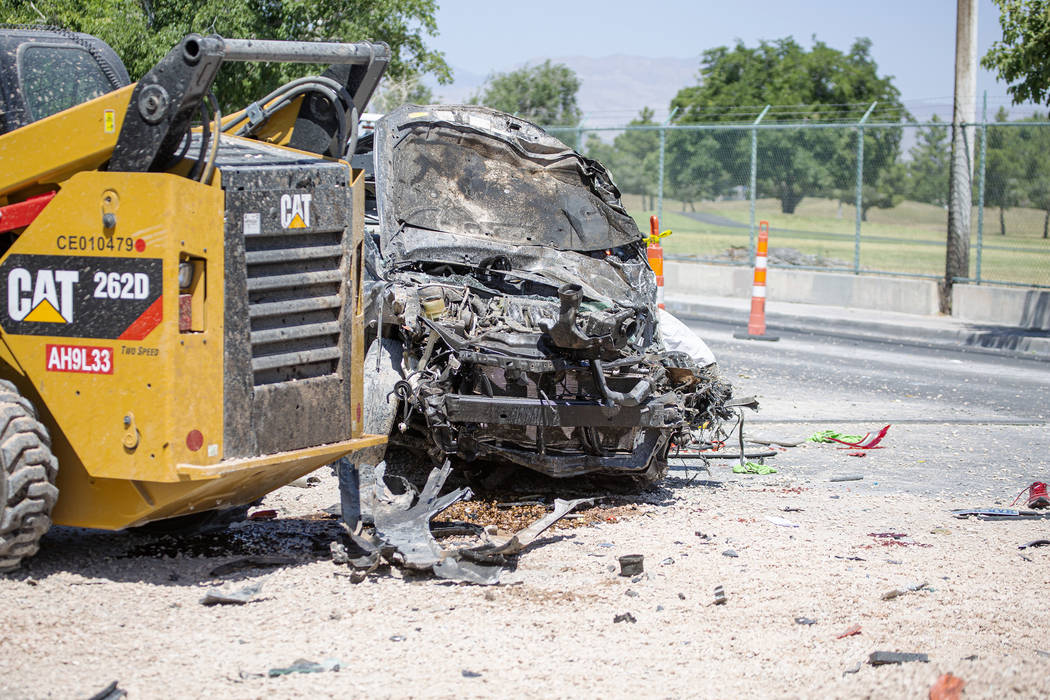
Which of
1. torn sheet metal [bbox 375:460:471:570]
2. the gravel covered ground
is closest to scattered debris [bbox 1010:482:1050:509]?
the gravel covered ground

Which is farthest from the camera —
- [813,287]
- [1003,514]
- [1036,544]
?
[813,287]

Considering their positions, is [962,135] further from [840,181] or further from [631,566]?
[631,566]

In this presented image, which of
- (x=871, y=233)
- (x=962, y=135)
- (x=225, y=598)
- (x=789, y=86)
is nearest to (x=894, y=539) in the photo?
(x=225, y=598)

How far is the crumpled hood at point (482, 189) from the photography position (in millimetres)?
7770

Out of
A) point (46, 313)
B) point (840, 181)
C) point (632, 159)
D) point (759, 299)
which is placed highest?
point (632, 159)

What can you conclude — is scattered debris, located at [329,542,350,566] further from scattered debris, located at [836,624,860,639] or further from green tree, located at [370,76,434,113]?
green tree, located at [370,76,434,113]

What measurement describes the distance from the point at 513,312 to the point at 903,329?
457 inches

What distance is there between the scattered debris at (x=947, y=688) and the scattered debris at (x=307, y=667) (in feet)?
7.43

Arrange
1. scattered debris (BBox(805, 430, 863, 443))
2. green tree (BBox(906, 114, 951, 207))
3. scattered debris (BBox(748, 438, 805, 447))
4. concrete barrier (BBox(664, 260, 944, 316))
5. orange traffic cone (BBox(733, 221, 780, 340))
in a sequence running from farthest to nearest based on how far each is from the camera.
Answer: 1. green tree (BBox(906, 114, 951, 207))
2. concrete barrier (BBox(664, 260, 944, 316))
3. orange traffic cone (BBox(733, 221, 780, 340))
4. scattered debris (BBox(805, 430, 863, 443))
5. scattered debris (BBox(748, 438, 805, 447))

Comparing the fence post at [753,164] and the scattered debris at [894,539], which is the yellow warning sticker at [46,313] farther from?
the fence post at [753,164]

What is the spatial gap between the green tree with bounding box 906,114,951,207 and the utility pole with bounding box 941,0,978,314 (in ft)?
19.9

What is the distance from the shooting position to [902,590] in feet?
19.1

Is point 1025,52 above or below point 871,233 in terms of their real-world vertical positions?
above

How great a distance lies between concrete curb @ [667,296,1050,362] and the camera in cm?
1608
